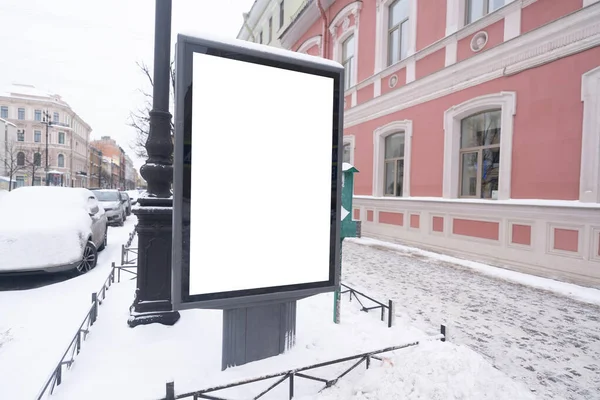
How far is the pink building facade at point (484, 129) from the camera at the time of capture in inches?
225

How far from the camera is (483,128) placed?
7.67 m

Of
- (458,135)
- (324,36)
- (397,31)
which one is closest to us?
(458,135)

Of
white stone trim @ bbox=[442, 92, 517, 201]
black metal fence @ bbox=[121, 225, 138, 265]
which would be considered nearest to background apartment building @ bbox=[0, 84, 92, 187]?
black metal fence @ bbox=[121, 225, 138, 265]

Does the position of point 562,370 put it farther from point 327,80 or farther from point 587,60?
point 587,60

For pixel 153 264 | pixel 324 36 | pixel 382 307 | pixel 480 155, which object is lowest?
pixel 382 307

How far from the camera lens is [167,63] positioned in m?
3.67

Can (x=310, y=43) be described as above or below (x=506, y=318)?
above

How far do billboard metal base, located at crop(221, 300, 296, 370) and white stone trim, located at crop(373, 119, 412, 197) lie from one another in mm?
7683

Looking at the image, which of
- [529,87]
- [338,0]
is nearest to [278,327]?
[529,87]

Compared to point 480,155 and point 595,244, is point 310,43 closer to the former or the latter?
→ point 480,155

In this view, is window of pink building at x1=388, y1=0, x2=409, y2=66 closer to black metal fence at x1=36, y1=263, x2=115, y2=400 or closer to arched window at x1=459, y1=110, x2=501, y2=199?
arched window at x1=459, y1=110, x2=501, y2=199

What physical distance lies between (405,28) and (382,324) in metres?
9.57

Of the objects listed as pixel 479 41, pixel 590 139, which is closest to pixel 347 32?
pixel 479 41

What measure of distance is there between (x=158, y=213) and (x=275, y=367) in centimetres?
200
